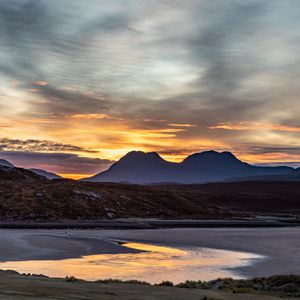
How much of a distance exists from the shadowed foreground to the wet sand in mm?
9243

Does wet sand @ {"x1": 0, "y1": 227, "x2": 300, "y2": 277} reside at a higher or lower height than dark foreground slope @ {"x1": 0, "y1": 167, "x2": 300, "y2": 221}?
lower

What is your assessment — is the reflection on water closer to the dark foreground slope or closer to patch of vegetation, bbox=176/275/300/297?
patch of vegetation, bbox=176/275/300/297

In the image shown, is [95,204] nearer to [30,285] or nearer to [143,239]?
[143,239]

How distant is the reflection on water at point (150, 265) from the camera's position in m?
31.0

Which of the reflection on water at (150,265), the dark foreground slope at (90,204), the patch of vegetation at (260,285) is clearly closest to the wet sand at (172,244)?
the reflection on water at (150,265)

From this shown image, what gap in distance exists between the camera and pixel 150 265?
35250 mm

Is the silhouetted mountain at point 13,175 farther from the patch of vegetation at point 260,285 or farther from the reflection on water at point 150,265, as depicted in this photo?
the patch of vegetation at point 260,285

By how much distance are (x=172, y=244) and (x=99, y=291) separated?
95.6 ft

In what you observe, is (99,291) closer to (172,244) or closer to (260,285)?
(260,285)

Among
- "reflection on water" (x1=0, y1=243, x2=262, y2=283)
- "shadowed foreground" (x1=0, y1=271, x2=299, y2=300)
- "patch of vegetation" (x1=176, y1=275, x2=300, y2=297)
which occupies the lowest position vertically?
"reflection on water" (x1=0, y1=243, x2=262, y2=283)

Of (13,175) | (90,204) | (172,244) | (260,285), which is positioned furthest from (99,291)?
(13,175)

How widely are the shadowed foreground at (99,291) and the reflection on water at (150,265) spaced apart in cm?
A: 531

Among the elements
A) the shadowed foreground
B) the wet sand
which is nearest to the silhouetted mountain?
the wet sand

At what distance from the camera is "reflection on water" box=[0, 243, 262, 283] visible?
3105 centimetres
